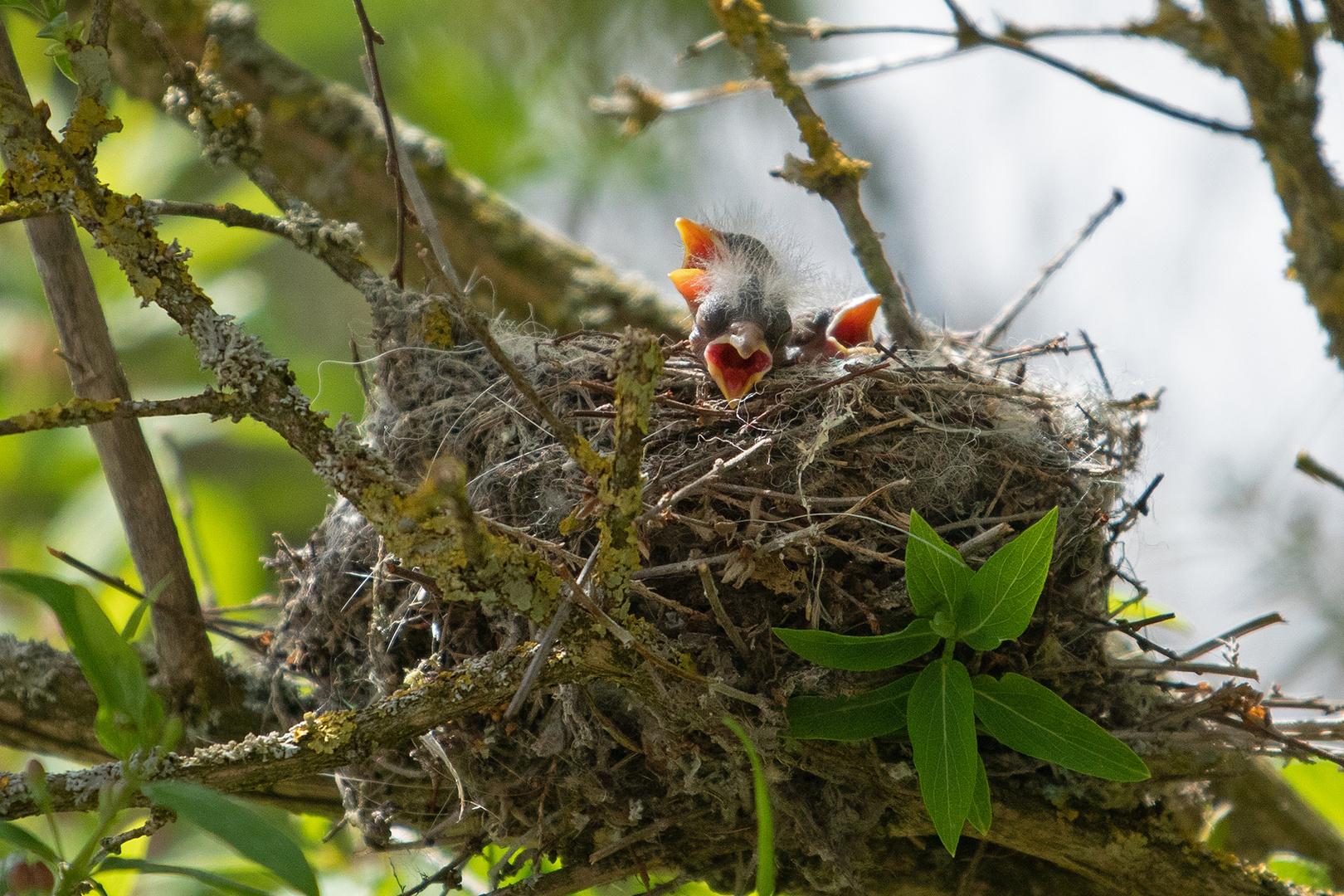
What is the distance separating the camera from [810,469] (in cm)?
143

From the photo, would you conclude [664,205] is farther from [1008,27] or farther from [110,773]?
[110,773]

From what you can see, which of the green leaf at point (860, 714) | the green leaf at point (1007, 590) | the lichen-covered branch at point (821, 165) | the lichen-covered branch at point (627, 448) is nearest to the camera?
the lichen-covered branch at point (627, 448)

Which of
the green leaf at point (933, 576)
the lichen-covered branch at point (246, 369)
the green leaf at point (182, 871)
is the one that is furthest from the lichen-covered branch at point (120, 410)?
the green leaf at point (933, 576)

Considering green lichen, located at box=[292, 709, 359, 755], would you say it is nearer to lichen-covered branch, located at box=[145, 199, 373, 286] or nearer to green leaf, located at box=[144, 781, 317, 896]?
green leaf, located at box=[144, 781, 317, 896]

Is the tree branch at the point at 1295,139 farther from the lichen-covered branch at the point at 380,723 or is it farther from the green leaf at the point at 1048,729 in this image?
the lichen-covered branch at the point at 380,723

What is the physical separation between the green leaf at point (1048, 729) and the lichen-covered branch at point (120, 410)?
896mm

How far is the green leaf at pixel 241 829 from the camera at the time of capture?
78 centimetres

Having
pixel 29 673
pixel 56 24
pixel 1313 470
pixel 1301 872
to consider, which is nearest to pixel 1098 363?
pixel 1313 470

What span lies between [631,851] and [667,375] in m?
0.73

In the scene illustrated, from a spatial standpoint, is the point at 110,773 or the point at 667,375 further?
the point at 667,375

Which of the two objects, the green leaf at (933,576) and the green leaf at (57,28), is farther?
the green leaf at (933,576)

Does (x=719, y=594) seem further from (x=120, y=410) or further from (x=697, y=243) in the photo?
Answer: (x=697, y=243)

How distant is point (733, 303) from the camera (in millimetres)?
1717

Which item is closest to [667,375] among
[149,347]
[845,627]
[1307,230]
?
[845,627]
